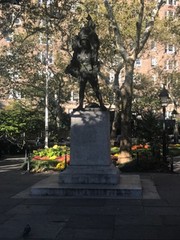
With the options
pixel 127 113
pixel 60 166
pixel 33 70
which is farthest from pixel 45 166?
pixel 33 70

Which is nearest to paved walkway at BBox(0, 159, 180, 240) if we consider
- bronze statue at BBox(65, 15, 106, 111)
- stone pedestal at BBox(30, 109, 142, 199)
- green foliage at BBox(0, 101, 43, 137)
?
stone pedestal at BBox(30, 109, 142, 199)

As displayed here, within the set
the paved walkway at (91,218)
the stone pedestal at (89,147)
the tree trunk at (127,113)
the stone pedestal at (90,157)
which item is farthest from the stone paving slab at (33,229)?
the tree trunk at (127,113)

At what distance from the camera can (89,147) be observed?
564 inches

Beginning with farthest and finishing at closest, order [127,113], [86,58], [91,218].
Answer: [127,113], [86,58], [91,218]

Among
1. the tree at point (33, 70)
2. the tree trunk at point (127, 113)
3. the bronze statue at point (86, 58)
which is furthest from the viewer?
the tree at point (33, 70)

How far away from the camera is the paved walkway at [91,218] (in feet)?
28.4

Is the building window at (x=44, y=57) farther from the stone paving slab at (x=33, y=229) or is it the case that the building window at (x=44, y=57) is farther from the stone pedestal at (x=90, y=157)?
the stone paving slab at (x=33, y=229)

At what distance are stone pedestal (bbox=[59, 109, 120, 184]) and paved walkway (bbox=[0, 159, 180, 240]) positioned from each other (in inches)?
61.0

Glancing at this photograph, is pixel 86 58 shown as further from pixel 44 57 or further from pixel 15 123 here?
pixel 44 57

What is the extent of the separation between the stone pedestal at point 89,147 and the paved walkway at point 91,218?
1549 millimetres

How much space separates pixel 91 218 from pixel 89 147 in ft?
14.4

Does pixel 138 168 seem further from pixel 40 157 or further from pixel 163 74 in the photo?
pixel 163 74

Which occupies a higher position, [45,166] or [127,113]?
[127,113]

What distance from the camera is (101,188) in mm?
13336
